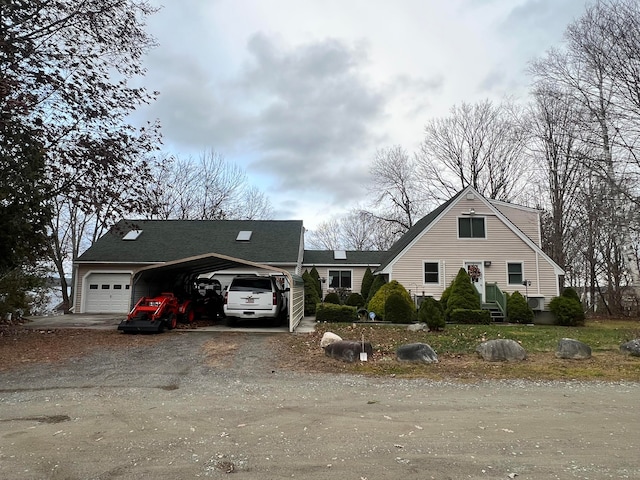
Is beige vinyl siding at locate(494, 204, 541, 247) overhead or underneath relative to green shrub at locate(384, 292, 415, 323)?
overhead

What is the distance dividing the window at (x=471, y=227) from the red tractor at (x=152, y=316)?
13246mm

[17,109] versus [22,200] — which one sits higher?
[17,109]

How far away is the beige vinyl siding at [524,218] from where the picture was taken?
22.9m

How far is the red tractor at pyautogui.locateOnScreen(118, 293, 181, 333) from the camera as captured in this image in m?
12.5

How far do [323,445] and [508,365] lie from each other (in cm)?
562

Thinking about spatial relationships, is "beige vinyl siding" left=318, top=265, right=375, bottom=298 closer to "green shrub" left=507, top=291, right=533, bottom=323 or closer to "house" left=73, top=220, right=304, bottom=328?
"house" left=73, top=220, right=304, bottom=328

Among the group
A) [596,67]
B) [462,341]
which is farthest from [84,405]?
[596,67]

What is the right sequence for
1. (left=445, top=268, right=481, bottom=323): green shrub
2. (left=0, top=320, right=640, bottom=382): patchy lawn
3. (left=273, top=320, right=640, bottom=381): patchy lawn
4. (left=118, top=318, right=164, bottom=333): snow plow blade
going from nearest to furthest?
(left=273, top=320, right=640, bottom=381): patchy lawn
(left=0, top=320, right=640, bottom=382): patchy lawn
(left=118, top=318, right=164, bottom=333): snow plow blade
(left=445, top=268, right=481, bottom=323): green shrub

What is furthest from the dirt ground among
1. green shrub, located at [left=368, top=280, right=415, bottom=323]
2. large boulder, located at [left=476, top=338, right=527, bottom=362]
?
green shrub, located at [left=368, top=280, right=415, bottom=323]

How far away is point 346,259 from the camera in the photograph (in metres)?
26.9

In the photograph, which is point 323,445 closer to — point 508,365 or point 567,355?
point 508,365

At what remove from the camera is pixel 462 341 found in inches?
450

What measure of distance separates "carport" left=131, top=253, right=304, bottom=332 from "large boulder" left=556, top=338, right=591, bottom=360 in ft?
23.4

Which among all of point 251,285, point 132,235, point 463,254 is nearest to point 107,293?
point 132,235
